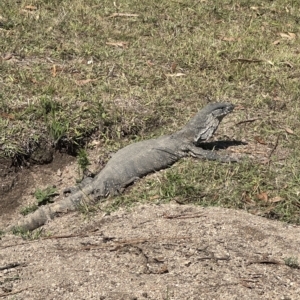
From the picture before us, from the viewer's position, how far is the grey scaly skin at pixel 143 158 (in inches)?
212

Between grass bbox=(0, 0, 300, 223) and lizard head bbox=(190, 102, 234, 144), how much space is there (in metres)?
0.26

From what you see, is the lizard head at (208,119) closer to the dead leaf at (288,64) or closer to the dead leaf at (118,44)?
the dead leaf at (288,64)

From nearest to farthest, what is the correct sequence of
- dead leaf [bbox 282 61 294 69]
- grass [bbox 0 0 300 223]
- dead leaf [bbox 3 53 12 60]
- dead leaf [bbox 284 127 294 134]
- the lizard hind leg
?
grass [bbox 0 0 300 223] → the lizard hind leg → dead leaf [bbox 284 127 294 134] → dead leaf [bbox 3 53 12 60] → dead leaf [bbox 282 61 294 69]

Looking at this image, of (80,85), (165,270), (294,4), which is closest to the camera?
(165,270)

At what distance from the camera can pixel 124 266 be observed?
3992mm

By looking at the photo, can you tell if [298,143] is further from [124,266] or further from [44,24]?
[44,24]

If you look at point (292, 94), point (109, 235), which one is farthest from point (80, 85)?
point (109, 235)

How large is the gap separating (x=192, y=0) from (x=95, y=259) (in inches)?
247

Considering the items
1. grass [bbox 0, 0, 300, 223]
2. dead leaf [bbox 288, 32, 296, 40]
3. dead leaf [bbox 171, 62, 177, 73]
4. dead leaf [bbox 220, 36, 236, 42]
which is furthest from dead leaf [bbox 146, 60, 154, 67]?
dead leaf [bbox 288, 32, 296, 40]

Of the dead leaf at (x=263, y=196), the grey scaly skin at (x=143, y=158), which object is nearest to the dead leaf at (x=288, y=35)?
the grey scaly skin at (x=143, y=158)

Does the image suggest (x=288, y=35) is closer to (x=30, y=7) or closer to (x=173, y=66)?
(x=173, y=66)

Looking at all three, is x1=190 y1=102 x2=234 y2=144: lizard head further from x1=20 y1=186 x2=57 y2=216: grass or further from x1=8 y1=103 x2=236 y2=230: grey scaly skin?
x1=20 y1=186 x2=57 y2=216: grass

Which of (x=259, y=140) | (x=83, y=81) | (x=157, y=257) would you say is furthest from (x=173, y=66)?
(x=157, y=257)

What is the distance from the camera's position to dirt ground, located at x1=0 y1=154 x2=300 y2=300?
3725 mm
